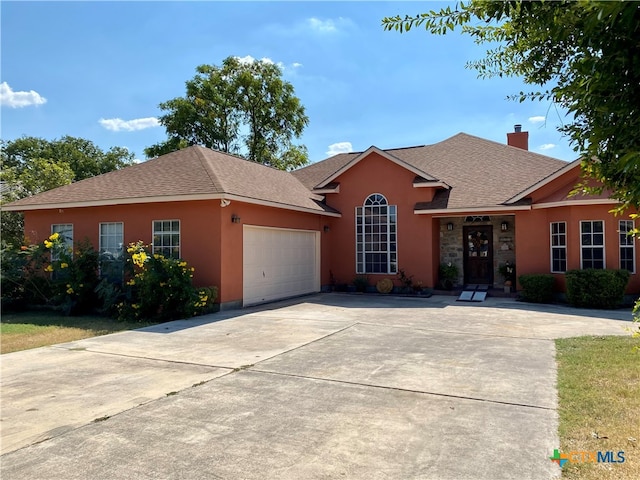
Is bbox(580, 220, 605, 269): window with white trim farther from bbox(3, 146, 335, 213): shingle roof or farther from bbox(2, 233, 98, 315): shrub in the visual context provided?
bbox(2, 233, 98, 315): shrub

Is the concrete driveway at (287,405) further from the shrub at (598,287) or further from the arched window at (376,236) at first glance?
the arched window at (376,236)

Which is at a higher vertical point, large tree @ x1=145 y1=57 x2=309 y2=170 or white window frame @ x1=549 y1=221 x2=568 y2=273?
large tree @ x1=145 y1=57 x2=309 y2=170

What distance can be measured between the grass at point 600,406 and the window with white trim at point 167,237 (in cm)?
1016

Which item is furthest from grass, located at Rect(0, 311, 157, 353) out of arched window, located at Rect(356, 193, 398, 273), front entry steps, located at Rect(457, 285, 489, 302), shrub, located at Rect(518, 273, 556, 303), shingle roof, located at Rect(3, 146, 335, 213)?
shrub, located at Rect(518, 273, 556, 303)

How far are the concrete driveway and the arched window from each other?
7.77 meters

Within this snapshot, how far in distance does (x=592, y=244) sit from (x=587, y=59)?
13.4 m

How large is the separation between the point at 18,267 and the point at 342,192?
11527 mm

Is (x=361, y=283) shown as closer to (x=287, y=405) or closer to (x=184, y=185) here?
(x=184, y=185)

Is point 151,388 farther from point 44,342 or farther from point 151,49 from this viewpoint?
point 151,49

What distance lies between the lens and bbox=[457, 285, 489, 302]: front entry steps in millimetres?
14345

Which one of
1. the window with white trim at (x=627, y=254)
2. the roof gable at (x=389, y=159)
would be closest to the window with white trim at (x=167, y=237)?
the roof gable at (x=389, y=159)

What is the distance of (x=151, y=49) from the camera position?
13.2 metres

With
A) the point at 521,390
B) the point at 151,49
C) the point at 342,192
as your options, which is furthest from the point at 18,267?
the point at 521,390

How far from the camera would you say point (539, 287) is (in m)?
13.6
